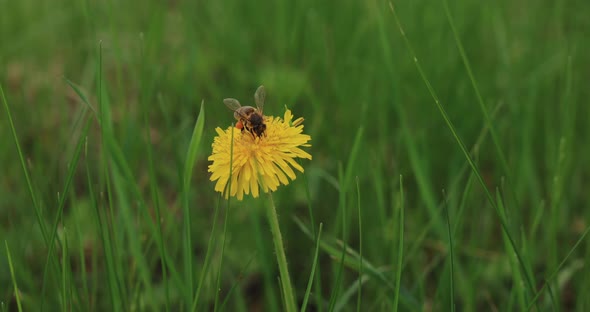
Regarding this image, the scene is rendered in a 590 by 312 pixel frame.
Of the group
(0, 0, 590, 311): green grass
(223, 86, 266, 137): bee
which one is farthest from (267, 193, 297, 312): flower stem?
(223, 86, 266, 137): bee

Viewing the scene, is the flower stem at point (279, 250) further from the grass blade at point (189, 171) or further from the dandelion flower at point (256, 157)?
the grass blade at point (189, 171)

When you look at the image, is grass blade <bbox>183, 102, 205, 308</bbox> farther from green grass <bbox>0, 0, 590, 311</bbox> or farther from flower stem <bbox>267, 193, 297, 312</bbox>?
flower stem <bbox>267, 193, 297, 312</bbox>

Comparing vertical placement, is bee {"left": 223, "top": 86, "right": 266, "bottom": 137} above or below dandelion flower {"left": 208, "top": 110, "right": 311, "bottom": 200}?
above

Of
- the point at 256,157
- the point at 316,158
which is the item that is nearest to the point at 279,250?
the point at 256,157

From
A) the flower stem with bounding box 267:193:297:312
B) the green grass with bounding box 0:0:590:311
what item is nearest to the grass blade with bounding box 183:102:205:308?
the green grass with bounding box 0:0:590:311

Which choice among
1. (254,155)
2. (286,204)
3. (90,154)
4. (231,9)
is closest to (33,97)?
(90,154)

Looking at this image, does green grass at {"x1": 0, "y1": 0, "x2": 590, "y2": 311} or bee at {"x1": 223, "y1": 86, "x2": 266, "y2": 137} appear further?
green grass at {"x1": 0, "y1": 0, "x2": 590, "y2": 311}
